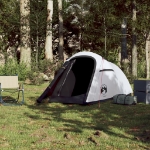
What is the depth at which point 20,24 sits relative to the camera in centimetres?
2494

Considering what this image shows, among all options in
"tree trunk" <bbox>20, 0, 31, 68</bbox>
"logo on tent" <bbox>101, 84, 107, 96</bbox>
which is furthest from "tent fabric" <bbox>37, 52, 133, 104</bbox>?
"tree trunk" <bbox>20, 0, 31, 68</bbox>

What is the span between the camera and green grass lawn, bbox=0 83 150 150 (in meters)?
6.19

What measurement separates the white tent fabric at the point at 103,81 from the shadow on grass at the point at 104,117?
12.4 inches

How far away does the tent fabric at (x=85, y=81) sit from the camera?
11.6m

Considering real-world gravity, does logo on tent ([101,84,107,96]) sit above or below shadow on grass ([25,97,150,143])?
above

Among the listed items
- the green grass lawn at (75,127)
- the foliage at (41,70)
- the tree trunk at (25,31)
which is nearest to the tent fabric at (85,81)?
the green grass lawn at (75,127)

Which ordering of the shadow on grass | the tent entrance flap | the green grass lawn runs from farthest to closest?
the tent entrance flap, the shadow on grass, the green grass lawn

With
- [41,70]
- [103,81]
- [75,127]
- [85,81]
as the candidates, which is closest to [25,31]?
[41,70]

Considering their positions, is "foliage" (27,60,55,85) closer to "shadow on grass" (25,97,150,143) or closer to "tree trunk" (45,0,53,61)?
"tree trunk" (45,0,53,61)

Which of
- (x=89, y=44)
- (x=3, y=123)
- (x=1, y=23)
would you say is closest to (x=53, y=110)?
(x=3, y=123)

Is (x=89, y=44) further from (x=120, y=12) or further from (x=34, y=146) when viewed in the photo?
(x=34, y=146)

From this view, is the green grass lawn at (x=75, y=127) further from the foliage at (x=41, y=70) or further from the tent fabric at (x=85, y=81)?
the foliage at (x=41, y=70)

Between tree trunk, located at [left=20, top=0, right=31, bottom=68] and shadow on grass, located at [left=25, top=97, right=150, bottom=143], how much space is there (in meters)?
13.3

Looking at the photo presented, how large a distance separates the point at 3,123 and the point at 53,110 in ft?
7.98
